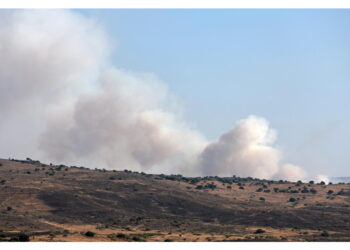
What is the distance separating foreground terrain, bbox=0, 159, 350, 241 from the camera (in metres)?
84.9

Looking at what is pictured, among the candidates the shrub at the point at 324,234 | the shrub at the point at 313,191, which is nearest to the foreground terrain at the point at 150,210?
the shrub at the point at 313,191

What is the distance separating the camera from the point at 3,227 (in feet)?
273

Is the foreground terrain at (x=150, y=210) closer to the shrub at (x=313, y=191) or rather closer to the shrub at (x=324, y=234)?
the shrub at (x=313, y=191)

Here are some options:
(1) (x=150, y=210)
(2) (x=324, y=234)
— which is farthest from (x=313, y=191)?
(2) (x=324, y=234)

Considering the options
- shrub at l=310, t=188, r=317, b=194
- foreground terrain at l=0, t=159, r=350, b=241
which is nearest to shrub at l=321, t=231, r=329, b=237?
foreground terrain at l=0, t=159, r=350, b=241

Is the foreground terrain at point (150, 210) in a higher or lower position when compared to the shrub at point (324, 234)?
higher

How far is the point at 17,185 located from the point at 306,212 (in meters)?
69.3

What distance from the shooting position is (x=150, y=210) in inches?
4547

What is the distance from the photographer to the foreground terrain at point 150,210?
279 feet

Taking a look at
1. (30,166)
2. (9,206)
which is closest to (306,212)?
(9,206)

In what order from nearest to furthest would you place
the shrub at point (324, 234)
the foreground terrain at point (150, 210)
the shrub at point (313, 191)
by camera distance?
the foreground terrain at point (150, 210) → the shrub at point (324, 234) → the shrub at point (313, 191)

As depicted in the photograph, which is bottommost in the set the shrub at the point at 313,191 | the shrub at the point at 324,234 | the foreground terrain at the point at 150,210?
the shrub at the point at 324,234

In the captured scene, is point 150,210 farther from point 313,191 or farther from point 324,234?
point 313,191

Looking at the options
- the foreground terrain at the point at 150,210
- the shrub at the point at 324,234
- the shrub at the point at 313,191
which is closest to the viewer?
the foreground terrain at the point at 150,210
